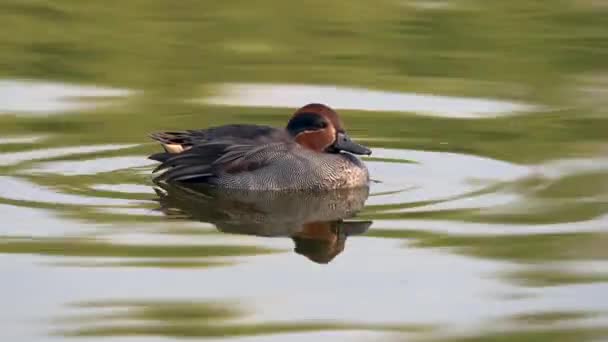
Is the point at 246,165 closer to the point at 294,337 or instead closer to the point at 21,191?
the point at 21,191

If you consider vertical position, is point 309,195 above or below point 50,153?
below

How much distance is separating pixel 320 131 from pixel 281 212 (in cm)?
118

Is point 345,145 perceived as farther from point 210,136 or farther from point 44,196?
point 44,196

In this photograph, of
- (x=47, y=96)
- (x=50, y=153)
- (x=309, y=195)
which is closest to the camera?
(x=309, y=195)

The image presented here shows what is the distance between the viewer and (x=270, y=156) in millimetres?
11984

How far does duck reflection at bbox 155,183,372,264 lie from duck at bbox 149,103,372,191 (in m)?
0.09

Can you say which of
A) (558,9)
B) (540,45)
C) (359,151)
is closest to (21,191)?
(359,151)

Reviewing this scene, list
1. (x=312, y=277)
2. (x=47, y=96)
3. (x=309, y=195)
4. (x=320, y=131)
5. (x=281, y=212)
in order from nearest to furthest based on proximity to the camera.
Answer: (x=312, y=277) → (x=281, y=212) → (x=309, y=195) → (x=320, y=131) → (x=47, y=96)

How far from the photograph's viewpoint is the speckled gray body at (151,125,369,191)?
39.0 ft

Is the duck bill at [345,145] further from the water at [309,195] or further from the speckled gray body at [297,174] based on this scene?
the water at [309,195]

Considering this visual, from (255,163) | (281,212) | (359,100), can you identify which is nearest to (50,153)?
(255,163)

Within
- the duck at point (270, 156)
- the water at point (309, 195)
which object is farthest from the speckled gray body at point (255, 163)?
the water at point (309, 195)

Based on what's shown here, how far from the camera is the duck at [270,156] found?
11891mm

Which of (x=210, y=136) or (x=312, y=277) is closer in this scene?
(x=312, y=277)
